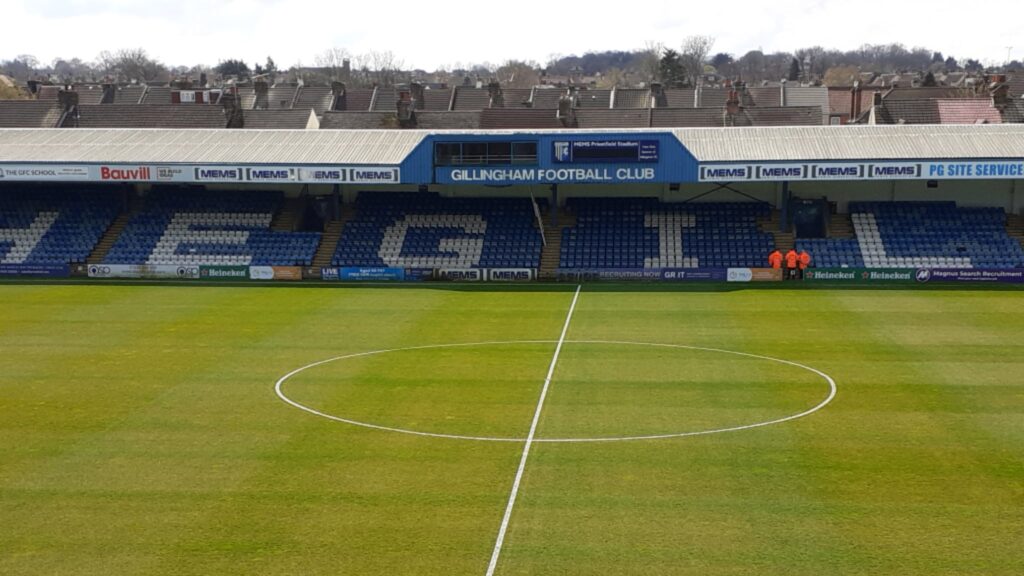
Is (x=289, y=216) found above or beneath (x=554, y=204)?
beneath

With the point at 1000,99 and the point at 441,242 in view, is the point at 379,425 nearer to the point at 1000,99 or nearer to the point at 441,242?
the point at 441,242

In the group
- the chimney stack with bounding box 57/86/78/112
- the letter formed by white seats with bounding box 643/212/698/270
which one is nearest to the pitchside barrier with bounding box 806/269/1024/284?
the letter formed by white seats with bounding box 643/212/698/270

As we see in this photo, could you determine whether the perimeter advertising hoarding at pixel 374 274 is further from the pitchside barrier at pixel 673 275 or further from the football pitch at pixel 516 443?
the football pitch at pixel 516 443

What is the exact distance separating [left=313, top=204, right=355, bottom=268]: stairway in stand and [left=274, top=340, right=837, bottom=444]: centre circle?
61.8 ft

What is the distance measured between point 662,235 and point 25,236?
110 feet

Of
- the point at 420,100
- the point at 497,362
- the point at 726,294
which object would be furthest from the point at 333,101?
the point at 497,362

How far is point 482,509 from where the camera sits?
61.4 ft

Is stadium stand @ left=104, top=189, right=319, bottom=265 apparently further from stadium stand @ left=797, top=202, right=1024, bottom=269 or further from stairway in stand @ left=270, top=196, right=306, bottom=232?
stadium stand @ left=797, top=202, right=1024, bottom=269

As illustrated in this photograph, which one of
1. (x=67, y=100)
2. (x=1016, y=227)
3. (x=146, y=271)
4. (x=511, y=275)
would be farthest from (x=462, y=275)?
(x=67, y=100)

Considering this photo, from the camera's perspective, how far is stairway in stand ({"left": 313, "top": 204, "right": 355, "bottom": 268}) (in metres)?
50.4

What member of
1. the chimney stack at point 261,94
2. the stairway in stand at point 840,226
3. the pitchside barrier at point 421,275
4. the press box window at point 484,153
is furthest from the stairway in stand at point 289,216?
the chimney stack at point 261,94

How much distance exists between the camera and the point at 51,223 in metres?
53.6

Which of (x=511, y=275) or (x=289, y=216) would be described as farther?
(x=289, y=216)

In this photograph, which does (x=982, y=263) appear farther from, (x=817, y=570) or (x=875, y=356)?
(x=817, y=570)
